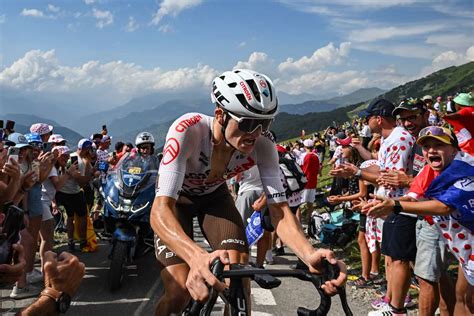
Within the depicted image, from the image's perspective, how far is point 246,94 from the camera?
283 cm

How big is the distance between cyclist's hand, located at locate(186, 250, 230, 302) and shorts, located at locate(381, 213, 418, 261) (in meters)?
3.16

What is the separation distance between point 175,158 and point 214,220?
1.05 m

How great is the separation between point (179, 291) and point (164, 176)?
0.94 m

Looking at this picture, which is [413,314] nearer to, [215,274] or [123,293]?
[123,293]

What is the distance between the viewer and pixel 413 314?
4930 mm

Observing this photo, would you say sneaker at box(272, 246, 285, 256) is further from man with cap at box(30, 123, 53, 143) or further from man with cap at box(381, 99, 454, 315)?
man with cap at box(30, 123, 53, 143)

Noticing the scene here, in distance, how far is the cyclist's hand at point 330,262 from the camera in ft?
6.43

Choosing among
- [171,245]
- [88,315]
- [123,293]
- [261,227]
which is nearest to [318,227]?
[261,227]

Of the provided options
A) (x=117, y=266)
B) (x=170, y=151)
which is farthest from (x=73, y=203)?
(x=170, y=151)

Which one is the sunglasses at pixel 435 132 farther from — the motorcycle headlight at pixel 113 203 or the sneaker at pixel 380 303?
the motorcycle headlight at pixel 113 203

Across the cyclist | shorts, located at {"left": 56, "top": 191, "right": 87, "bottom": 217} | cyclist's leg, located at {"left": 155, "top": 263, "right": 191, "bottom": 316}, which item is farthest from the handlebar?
shorts, located at {"left": 56, "top": 191, "right": 87, "bottom": 217}

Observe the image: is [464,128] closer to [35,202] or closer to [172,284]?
[172,284]

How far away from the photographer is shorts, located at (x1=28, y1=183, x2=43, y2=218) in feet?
18.5

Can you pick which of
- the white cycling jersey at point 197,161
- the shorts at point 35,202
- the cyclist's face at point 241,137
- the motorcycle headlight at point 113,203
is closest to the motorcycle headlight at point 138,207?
the motorcycle headlight at point 113,203
